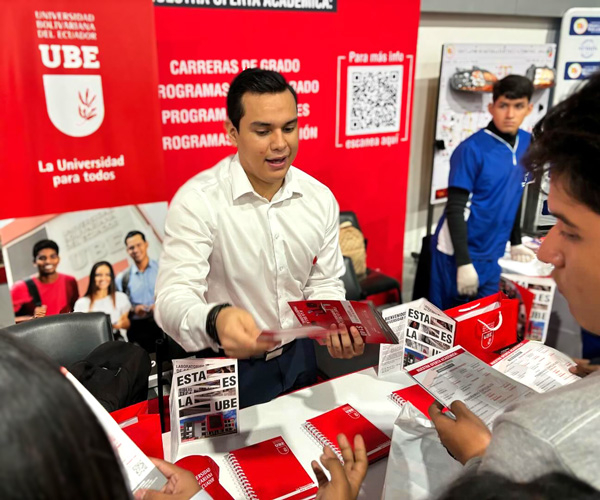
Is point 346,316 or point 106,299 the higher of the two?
point 346,316

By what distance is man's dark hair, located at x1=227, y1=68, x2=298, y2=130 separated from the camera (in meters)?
1.73

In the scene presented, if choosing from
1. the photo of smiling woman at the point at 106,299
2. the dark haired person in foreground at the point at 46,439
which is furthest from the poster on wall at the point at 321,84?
the dark haired person in foreground at the point at 46,439

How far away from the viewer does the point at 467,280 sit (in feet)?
9.82

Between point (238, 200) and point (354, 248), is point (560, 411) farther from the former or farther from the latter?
point (354, 248)

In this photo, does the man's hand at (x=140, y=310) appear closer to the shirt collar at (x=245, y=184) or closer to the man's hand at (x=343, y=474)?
the shirt collar at (x=245, y=184)

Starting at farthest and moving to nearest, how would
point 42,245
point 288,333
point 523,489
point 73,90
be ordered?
1. point 42,245
2. point 73,90
3. point 288,333
4. point 523,489

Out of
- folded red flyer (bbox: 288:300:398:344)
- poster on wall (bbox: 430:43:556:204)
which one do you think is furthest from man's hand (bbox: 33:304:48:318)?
poster on wall (bbox: 430:43:556:204)

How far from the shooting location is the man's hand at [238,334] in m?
1.26

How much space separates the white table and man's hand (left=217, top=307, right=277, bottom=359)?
245 mm

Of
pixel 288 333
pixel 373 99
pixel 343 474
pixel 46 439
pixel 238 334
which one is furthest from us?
pixel 373 99

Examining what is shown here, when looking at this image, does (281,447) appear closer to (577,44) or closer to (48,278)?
(48,278)

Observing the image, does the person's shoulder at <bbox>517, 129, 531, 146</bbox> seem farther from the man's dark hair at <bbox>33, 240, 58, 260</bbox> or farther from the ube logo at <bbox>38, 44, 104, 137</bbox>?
the man's dark hair at <bbox>33, 240, 58, 260</bbox>

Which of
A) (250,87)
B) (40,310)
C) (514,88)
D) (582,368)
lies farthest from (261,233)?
(514,88)

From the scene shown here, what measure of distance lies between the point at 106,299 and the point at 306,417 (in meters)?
1.98
